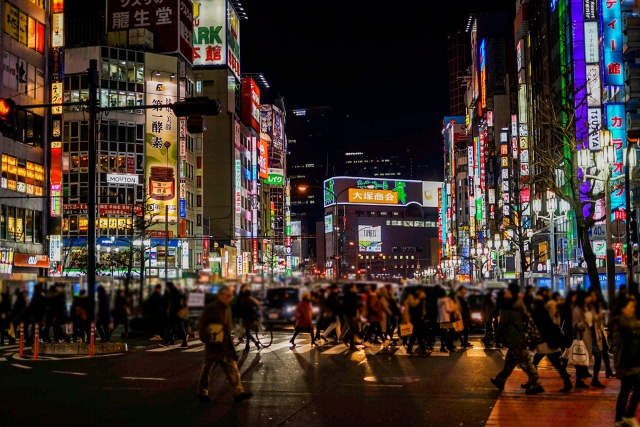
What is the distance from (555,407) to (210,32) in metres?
108

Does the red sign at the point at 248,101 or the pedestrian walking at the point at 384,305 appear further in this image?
the red sign at the point at 248,101

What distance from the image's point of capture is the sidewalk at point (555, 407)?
14.3 meters

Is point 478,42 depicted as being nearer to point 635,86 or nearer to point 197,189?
point 197,189

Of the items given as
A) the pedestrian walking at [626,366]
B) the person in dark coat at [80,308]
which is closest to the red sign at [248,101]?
the pedestrian walking at [626,366]

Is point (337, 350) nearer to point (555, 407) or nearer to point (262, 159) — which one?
point (555, 407)

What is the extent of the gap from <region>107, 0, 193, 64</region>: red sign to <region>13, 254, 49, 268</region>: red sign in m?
40.4

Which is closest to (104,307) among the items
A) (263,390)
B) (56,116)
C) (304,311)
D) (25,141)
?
(304,311)

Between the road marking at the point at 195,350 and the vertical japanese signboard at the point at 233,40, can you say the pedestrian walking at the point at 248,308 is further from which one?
the vertical japanese signboard at the point at 233,40

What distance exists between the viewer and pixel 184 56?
98.6m

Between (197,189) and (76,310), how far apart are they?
10121 centimetres

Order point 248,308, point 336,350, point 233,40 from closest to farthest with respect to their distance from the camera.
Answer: point 248,308 → point 336,350 → point 233,40

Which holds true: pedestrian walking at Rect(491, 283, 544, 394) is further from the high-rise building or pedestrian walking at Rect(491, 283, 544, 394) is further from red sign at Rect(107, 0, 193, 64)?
red sign at Rect(107, 0, 193, 64)

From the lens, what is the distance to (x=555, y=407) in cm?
1614

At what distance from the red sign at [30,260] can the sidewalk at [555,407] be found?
4721 centimetres
